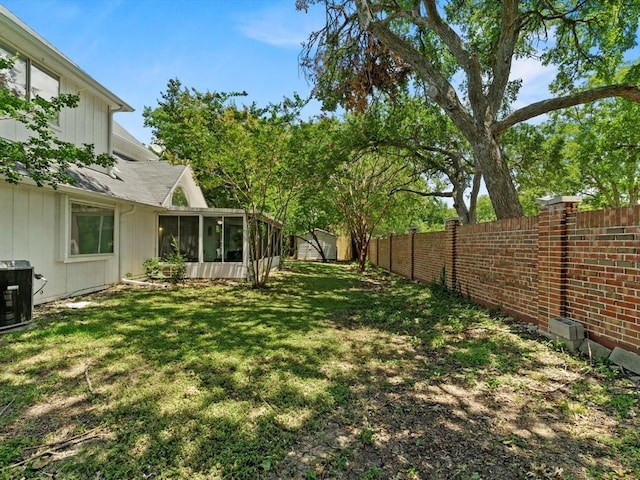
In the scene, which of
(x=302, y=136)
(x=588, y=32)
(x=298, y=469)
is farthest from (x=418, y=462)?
(x=588, y=32)

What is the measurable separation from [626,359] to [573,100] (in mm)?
5688

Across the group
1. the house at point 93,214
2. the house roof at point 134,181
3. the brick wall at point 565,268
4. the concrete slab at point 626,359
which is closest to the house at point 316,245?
the house at point 93,214

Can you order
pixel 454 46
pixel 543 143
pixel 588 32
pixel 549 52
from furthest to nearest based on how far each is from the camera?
pixel 543 143, pixel 549 52, pixel 588 32, pixel 454 46

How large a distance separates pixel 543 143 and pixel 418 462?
1475cm

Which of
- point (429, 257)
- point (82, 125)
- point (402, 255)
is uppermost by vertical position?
point (82, 125)

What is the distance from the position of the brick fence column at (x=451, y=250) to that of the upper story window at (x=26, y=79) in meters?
8.85

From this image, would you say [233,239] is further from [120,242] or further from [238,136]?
[238,136]

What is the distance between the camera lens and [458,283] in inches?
320

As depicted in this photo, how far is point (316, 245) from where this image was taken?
96.9 feet

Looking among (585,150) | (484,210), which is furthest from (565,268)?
(484,210)

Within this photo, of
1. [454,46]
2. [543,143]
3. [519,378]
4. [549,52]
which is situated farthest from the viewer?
[543,143]

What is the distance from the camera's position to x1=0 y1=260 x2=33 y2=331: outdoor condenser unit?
16.4 ft

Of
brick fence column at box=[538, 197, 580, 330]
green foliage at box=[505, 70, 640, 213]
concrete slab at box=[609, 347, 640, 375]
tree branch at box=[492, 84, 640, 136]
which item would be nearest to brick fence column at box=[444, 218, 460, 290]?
tree branch at box=[492, 84, 640, 136]

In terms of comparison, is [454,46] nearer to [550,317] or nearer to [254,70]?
[254,70]
